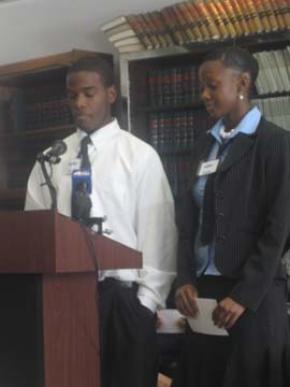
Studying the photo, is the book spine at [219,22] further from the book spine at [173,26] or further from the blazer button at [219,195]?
the blazer button at [219,195]

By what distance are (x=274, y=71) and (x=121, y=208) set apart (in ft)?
4.50

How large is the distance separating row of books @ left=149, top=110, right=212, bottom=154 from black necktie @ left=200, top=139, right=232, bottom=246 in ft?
4.75

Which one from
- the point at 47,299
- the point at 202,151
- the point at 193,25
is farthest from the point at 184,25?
the point at 47,299

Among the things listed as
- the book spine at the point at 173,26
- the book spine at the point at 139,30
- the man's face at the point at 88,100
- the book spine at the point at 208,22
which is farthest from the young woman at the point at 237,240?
the book spine at the point at 139,30

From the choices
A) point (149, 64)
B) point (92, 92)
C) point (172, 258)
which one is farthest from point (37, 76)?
point (172, 258)

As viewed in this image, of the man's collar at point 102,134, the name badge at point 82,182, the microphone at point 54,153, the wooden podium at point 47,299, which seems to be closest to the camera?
the wooden podium at point 47,299

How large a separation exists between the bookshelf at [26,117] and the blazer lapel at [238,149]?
2.05 meters

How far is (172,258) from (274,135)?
62 centimetres

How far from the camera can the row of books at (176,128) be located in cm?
367

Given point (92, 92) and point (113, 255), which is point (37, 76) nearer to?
point (92, 92)

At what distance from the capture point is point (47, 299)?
1.57 meters

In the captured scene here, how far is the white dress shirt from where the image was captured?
7.79ft

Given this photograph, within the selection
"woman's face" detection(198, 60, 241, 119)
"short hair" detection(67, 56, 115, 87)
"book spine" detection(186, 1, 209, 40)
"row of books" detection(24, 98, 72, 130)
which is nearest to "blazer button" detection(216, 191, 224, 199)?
"woman's face" detection(198, 60, 241, 119)

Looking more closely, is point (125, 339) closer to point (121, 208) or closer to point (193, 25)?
point (121, 208)
